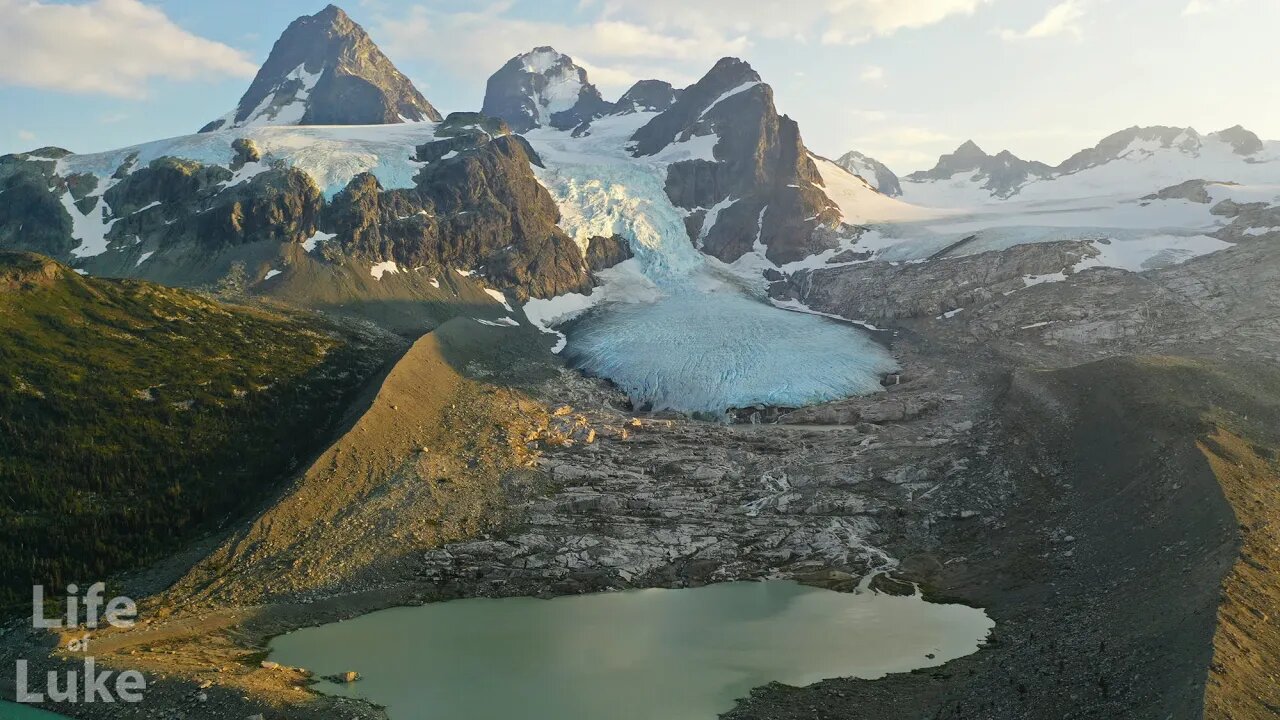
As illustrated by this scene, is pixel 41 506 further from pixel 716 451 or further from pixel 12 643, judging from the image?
pixel 716 451

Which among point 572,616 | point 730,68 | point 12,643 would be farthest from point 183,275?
point 730,68

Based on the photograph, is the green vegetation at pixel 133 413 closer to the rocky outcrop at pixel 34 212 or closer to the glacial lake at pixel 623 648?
the glacial lake at pixel 623 648

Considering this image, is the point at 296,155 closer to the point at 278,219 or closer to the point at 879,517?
the point at 278,219

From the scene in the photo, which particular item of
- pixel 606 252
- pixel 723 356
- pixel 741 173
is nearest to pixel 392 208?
pixel 606 252

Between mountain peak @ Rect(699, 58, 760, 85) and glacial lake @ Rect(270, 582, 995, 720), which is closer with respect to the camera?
glacial lake @ Rect(270, 582, 995, 720)

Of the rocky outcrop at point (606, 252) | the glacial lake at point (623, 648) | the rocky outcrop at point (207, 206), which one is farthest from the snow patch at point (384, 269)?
the glacial lake at point (623, 648)

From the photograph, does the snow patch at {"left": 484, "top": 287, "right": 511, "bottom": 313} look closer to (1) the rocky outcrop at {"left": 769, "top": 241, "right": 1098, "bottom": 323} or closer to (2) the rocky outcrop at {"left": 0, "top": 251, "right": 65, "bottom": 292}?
(1) the rocky outcrop at {"left": 769, "top": 241, "right": 1098, "bottom": 323}

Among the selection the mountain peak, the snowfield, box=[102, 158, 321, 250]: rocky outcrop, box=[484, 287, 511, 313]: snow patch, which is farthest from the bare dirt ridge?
the mountain peak
